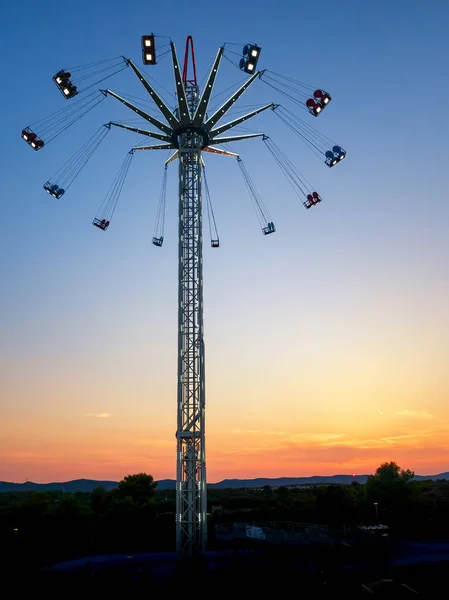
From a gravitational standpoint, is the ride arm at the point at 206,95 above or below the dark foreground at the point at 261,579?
above

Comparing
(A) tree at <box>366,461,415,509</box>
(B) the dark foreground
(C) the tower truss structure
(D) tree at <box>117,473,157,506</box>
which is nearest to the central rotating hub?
(C) the tower truss structure

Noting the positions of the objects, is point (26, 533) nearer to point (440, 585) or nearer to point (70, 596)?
point (70, 596)

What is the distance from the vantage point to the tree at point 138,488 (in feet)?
176

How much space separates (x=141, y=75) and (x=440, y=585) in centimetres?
2820

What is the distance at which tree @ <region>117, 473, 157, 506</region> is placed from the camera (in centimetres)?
5369

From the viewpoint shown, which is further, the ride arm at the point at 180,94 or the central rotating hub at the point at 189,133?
the central rotating hub at the point at 189,133

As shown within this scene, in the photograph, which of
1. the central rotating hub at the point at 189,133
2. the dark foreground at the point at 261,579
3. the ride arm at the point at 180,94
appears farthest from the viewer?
the central rotating hub at the point at 189,133

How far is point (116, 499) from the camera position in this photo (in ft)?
168

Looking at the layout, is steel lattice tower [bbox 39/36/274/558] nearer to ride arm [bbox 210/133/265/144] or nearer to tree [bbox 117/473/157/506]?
ride arm [bbox 210/133/265/144]

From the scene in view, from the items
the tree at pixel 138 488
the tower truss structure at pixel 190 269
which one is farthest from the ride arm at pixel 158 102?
the tree at pixel 138 488

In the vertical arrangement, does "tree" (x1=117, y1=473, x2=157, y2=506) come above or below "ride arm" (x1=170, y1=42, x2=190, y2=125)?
below

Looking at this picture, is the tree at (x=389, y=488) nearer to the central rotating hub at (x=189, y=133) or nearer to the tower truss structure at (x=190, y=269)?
the tower truss structure at (x=190, y=269)

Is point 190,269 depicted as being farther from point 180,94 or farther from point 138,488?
point 138,488

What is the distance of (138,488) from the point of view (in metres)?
54.2
